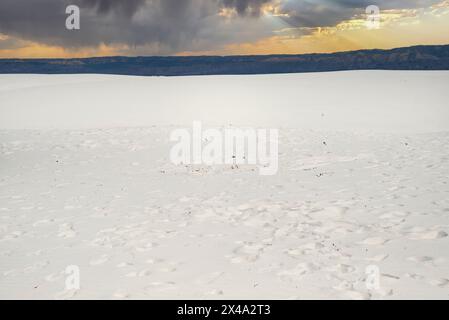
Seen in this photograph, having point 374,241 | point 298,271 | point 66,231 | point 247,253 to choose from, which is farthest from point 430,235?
point 66,231

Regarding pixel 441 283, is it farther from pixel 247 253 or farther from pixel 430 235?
pixel 247 253

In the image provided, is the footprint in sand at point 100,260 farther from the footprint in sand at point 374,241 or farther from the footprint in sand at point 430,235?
the footprint in sand at point 430,235

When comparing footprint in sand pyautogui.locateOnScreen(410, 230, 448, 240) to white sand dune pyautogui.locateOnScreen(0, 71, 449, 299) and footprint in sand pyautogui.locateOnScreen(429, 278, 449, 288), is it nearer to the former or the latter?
white sand dune pyautogui.locateOnScreen(0, 71, 449, 299)

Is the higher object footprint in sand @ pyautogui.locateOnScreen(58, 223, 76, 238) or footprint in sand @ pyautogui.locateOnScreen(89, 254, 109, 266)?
footprint in sand @ pyautogui.locateOnScreen(58, 223, 76, 238)

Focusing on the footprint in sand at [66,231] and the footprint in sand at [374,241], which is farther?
the footprint in sand at [66,231]

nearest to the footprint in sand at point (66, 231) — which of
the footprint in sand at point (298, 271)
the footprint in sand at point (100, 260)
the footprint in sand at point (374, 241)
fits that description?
the footprint in sand at point (100, 260)

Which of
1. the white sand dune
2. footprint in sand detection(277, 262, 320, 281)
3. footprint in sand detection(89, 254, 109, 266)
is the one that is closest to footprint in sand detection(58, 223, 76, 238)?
the white sand dune

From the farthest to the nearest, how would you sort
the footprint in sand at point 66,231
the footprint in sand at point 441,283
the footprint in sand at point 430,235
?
1. the footprint in sand at point 66,231
2. the footprint in sand at point 430,235
3. the footprint in sand at point 441,283
